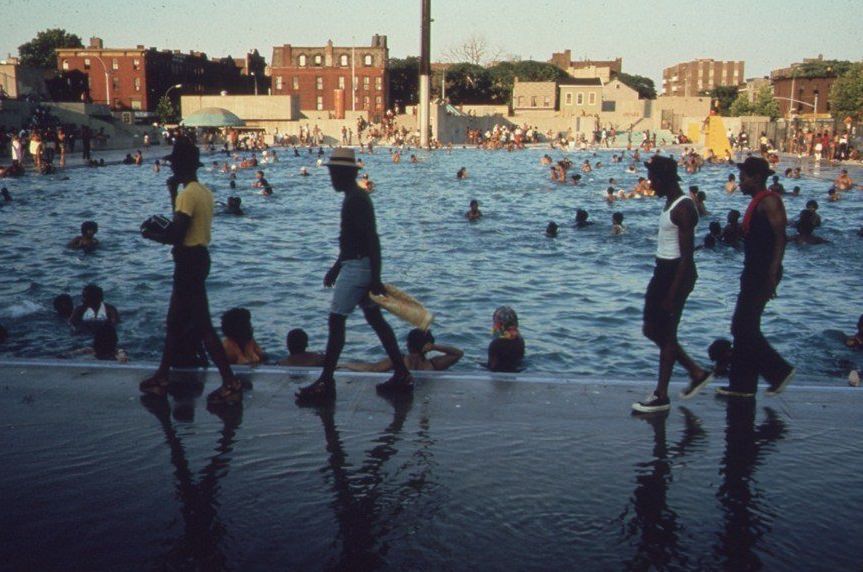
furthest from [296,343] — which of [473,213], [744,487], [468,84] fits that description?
[468,84]

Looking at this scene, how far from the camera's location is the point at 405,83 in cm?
11688

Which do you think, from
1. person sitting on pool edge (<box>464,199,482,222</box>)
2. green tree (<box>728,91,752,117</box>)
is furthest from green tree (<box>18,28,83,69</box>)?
person sitting on pool edge (<box>464,199,482,222</box>)

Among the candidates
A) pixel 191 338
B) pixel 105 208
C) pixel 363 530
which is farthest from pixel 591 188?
pixel 363 530

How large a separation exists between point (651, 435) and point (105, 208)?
946 inches

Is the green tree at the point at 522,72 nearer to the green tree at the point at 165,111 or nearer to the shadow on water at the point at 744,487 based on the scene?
the green tree at the point at 165,111

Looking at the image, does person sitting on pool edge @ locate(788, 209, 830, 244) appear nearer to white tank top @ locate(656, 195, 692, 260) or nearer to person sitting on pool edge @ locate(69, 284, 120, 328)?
person sitting on pool edge @ locate(69, 284, 120, 328)

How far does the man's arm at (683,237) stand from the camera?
18.8 ft

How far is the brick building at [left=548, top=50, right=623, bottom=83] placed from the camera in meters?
144

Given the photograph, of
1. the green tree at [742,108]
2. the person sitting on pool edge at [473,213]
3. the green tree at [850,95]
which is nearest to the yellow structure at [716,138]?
the green tree at [850,95]

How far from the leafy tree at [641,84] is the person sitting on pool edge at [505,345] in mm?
145983

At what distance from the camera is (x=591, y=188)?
3603cm

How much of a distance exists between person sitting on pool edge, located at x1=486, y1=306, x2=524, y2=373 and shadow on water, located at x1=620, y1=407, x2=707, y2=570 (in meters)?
2.61

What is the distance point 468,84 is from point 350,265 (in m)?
113

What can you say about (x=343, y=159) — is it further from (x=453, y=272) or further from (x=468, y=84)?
(x=468, y=84)
